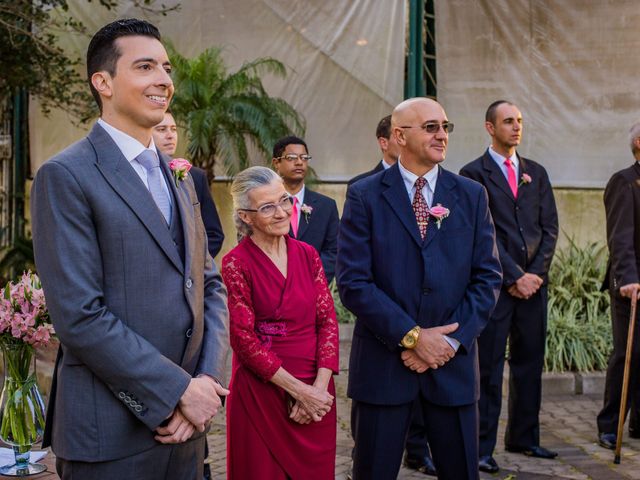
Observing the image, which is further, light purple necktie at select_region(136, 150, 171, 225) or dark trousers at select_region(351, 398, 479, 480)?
dark trousers at select_region(351, 398, 479, 480)

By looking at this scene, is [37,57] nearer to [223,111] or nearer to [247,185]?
[223,111]

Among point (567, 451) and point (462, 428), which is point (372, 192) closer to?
point (462, 428)

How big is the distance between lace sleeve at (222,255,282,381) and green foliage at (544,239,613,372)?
16.0 feet

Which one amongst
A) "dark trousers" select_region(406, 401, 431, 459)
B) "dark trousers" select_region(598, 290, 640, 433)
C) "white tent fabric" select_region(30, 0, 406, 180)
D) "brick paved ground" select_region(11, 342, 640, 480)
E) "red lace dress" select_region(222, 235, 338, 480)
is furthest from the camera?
"white tent fabric" select_region(30, 0, 406, 180)

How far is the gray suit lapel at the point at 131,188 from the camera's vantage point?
2883 millimetres

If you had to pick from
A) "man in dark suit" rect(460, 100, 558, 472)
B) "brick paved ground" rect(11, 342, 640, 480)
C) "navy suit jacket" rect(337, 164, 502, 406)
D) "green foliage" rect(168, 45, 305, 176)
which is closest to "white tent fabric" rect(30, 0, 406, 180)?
"green foliage" rect(168, 45, 305, 176)

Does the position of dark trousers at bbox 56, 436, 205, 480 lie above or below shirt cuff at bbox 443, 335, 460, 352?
below

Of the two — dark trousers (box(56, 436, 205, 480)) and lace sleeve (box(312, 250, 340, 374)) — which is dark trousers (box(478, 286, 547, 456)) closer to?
lace sleeve (box(312, 250, 340, 374))

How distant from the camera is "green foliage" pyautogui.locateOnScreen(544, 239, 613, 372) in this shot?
336 inches

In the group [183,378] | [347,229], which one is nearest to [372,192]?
[347,229]

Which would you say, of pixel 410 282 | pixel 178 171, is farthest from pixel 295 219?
pixel 178 171

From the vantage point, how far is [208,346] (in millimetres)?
3164

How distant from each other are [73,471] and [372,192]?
2.23 meters

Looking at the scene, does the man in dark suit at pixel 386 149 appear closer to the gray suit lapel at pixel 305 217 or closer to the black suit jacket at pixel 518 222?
the gray suit lapel at pixel 305 217
